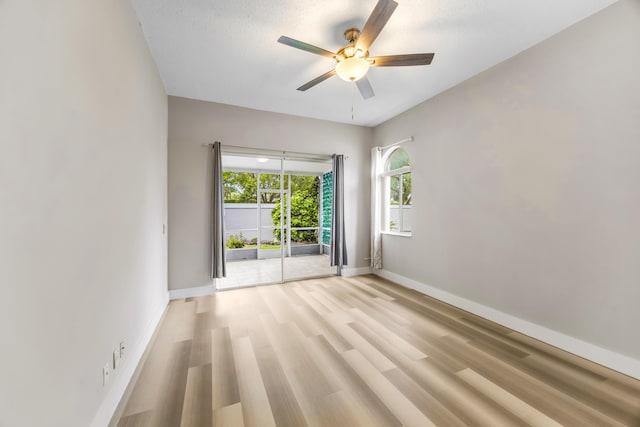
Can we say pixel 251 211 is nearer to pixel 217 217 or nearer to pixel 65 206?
pixel 217 217

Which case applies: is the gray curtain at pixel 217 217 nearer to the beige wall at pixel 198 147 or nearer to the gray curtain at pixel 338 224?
the beige wall at pixel 198 147

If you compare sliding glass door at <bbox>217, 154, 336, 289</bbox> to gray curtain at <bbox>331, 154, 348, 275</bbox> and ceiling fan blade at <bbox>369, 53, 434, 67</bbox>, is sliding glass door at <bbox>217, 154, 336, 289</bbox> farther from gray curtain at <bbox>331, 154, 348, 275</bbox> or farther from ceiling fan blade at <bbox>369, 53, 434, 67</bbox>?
ceiling fan blade at <bbox>369, 53, 434, 67</bbox>

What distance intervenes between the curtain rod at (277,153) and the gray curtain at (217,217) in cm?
16

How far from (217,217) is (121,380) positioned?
7.48 ft

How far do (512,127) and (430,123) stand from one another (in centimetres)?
114

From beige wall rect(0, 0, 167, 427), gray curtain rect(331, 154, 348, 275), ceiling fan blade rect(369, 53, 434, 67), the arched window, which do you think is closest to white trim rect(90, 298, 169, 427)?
beige wall rect(0, 0, 167, 427)

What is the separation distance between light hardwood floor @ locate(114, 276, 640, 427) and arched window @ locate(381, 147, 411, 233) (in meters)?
1.71

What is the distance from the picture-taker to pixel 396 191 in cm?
446

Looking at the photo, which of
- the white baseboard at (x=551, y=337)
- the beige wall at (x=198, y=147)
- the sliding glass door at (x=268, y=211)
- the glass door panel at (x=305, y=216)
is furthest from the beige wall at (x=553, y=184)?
the sliding glass door at (x=268, y=211)

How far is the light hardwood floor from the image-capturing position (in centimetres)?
151

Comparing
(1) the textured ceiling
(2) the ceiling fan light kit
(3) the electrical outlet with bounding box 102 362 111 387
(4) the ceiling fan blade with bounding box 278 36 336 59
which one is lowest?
(3) the electrical outlet with bounding box 102 362 111 387

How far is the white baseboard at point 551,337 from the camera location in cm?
189

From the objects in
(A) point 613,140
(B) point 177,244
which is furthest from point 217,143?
(A) point 613,140

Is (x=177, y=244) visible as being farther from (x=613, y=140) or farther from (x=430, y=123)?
(x=613, y=140)
